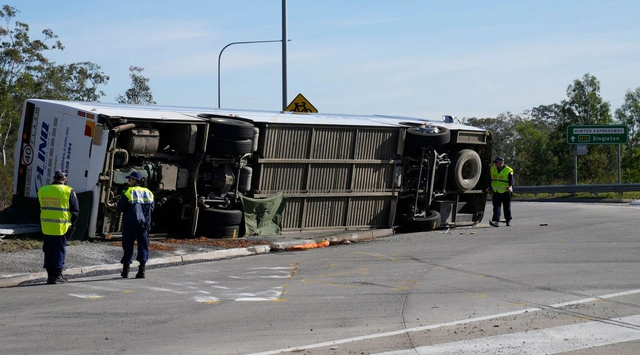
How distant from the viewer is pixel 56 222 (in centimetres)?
1172

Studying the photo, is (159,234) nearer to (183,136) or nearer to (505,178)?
(183,136)

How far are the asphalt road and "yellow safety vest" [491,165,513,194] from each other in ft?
16.5

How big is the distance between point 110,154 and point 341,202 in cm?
570

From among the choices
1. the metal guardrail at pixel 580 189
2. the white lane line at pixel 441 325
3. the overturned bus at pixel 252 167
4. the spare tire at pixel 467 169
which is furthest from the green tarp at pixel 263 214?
the metal guardrail at pixel 580 189

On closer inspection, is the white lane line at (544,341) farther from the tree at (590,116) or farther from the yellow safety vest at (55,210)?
the tree at (590,116)

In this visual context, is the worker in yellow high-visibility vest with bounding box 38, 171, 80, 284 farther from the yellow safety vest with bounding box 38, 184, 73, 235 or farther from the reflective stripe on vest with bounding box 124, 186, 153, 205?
the reflective stripe on vest with bounding box 124, 186, 153, 205

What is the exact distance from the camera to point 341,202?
18.7 meters

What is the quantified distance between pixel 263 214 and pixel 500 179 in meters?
6.17

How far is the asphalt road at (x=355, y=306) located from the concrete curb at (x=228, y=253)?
46 centimetres

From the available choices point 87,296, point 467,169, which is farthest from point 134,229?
point 467,169

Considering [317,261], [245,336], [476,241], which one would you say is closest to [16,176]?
[317,261]

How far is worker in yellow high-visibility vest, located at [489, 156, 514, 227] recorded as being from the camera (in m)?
20.2

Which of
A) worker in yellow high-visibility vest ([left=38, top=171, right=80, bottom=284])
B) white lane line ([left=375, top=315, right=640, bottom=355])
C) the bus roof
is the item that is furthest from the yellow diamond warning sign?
white lane line ([left=375, top=315, right=640, bottom=355])

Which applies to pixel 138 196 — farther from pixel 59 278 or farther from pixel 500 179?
pixel 500 179
